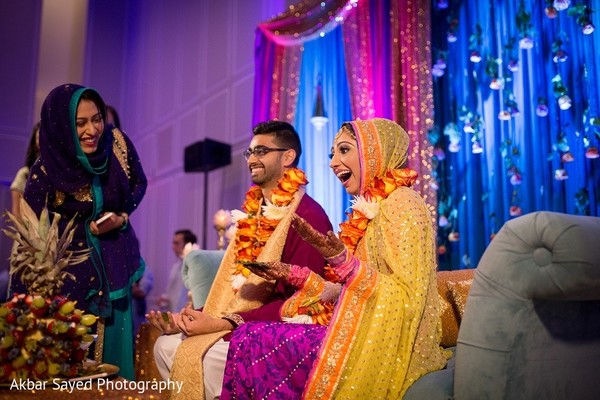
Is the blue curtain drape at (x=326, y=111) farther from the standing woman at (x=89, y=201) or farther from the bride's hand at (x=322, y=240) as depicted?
the bride's hand at (x=322, y=240)

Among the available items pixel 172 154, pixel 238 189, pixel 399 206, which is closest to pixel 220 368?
pixel 399 206

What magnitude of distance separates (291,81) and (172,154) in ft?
11.1

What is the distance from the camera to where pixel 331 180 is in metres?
5.89

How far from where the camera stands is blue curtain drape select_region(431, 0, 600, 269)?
4.06 meters

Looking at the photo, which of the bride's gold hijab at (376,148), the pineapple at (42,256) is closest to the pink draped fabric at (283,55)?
the bride's gold hijab at (376,148)

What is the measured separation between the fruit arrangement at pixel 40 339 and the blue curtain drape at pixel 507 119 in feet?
11.0

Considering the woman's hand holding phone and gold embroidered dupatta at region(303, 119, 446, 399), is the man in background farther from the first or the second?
gold embroidered dupatta at region(303, 119, 446, 399)

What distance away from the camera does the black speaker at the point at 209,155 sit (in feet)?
23.0

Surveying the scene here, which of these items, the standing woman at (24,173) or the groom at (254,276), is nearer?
the groom at (254,276)

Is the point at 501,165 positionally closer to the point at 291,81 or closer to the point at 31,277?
the point at 291,81

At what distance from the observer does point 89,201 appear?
2867 mm

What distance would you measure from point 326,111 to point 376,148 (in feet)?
11.5

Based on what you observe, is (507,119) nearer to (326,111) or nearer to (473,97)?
(473,97)

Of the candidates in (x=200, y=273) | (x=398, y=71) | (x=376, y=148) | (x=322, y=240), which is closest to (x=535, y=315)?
(x=322, y=240)
